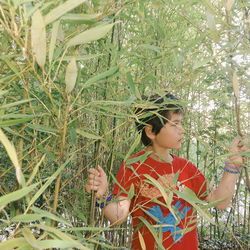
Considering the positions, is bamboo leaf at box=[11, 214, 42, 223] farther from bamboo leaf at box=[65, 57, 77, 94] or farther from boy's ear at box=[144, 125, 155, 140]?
boy's ear at box=[144, 125, 155, 140]

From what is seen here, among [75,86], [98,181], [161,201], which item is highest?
[75,86]

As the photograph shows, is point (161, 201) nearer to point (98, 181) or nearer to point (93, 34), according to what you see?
point (98, 181)

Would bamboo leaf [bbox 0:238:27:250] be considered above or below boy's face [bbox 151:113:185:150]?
below

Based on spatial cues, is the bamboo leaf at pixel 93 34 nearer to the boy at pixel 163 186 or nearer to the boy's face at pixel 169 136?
the boy at pixel 163 186

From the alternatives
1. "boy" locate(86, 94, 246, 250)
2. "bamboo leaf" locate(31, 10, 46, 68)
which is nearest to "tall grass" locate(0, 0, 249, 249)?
"bamboo leaf" locate(31, 10, 46, 68)

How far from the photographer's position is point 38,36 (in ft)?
1.56

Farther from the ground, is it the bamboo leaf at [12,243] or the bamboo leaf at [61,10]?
the bamboo leaf at [61,10]

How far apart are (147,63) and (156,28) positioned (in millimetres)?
116

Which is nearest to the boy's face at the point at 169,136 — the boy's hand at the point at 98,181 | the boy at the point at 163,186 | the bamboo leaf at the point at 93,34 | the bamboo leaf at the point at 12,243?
A: the boy at the point at 163,186

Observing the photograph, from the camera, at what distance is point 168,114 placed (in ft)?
4.45

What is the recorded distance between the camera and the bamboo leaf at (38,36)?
1.50ft

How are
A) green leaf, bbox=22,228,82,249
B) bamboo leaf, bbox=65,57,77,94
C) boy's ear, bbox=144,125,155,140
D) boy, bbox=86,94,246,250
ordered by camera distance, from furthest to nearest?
boy's ear, bbox=144,125,155,140 < boy, bbox=86,94,246,250 < bamboo leaf, bbox=65,57,77,94 < green leaf, bbox=22,228,82,249

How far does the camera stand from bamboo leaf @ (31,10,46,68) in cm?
46

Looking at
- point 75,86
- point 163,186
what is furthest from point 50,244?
point 163,186
